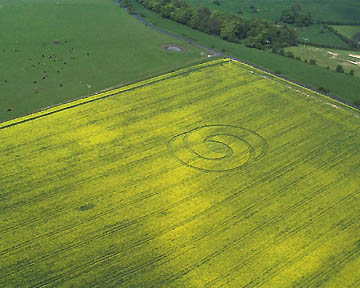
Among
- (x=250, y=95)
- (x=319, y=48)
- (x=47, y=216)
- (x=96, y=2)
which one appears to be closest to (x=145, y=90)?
(x=250, y=95)

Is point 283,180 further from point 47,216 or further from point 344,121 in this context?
point 47,216

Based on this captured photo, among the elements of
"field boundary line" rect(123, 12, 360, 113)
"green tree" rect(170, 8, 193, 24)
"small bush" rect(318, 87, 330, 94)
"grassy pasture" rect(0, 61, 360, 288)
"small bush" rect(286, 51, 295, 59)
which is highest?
"green tree" rect(170, 8, 193, 24)

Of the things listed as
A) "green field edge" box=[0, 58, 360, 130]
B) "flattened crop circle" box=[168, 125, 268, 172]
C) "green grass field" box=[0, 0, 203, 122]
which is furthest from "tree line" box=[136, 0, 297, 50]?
"flattened crop circle" box=[168, 125, 268, 172]

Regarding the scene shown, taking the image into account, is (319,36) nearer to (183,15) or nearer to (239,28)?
(239,28)

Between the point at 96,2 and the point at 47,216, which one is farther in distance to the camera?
the point at 96,2

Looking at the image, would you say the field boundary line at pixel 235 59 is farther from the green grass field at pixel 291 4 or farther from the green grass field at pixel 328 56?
the green grass field at pixel 291 4

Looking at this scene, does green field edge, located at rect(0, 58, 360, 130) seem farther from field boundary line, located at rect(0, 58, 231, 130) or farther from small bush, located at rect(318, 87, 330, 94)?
small bush, located at rect(318, 87, 330, 94)
